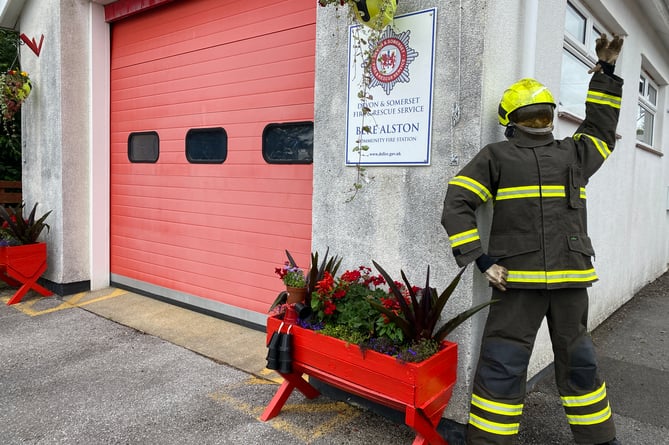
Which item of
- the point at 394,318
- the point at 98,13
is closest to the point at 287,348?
the point at 394,318

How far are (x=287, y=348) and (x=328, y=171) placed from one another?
133 cm

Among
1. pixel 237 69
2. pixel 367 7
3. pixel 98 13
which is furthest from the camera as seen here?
pixel 98 13

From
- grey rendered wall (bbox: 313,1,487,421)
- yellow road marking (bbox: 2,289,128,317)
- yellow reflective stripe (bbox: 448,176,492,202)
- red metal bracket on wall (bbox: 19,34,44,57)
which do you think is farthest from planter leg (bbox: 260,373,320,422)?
red metal bracket on wall (bbox: 19,34,44,57)

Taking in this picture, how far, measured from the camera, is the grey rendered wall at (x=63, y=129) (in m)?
6.21

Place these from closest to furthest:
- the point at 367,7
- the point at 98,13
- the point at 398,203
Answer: the point at 367,7 → the point at 398,203 → the point at 98,13

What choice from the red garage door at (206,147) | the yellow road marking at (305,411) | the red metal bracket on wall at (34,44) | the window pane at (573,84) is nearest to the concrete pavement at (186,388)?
the yellow road marking at (305,411)

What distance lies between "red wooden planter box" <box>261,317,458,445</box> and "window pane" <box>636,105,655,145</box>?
5.78m

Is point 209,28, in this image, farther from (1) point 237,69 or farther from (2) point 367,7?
(2) point 367,7

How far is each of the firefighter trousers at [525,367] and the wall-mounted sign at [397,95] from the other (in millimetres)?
1052

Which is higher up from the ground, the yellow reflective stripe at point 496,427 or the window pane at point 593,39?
the window pane at point 593,39

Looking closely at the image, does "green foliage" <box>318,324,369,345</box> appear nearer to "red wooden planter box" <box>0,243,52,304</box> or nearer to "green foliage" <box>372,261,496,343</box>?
"green foliage" <box>372,261,496,343</box>

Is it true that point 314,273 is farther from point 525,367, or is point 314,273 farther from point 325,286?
point 525,367

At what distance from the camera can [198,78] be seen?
551 cm

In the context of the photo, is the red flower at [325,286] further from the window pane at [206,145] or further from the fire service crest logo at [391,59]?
the window pane at [206,145]
